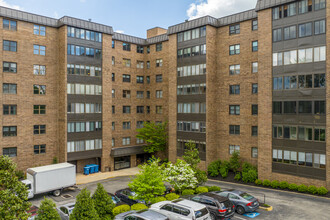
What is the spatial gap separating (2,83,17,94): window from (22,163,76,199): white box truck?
434 inches

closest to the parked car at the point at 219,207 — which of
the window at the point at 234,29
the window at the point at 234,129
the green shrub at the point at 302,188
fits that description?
the green shrub at the point at 302,188

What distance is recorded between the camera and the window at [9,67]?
33281 millimetres

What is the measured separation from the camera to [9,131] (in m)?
33.5

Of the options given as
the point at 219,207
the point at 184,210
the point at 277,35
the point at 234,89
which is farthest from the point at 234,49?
the point at 184,210

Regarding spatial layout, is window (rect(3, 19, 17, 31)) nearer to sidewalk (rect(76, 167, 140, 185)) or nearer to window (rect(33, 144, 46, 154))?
window (rect(33, 144, 46, 154))

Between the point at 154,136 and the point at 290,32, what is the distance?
78.0 ft

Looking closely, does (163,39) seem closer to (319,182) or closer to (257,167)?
(257,167)

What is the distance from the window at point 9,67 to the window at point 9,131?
23.0 feet

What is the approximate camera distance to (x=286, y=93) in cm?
2978

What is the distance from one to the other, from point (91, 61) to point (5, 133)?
1439 centimetres

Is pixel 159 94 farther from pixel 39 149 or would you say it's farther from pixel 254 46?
pixel 39 149

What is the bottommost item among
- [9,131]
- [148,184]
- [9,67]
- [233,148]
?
[148,184]

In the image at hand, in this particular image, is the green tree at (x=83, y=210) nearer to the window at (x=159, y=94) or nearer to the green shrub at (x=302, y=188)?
the green shrub at (x=302, y=188)

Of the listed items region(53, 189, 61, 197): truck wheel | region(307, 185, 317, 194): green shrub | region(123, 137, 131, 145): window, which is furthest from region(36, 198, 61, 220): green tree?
region(123, 137, 131, 145): window
